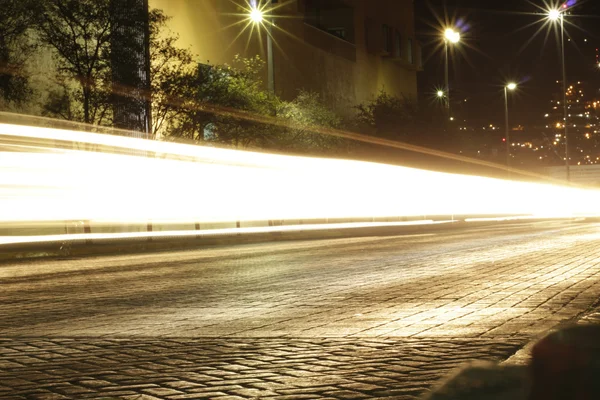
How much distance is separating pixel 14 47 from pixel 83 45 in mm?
2996

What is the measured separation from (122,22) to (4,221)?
12.3m

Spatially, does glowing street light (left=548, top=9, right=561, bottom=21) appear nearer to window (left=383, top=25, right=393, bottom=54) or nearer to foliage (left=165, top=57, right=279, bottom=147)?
window (left=383, top=25, right=393, bottom=54)

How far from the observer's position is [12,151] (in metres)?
18.9

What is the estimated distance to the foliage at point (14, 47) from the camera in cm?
2673

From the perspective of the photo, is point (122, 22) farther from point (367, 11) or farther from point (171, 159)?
point (367, 11)

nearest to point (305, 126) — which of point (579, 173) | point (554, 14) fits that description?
point (554, 14)

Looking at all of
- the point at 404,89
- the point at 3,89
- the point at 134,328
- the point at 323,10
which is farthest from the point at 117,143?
the point at 404,89

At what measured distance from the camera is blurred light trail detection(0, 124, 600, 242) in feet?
63.5

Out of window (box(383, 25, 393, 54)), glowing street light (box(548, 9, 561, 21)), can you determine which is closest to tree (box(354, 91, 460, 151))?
glowing street light (box(548, 9, 561, 21))

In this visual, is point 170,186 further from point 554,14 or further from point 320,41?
point 554,14

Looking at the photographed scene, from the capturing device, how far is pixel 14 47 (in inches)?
1114

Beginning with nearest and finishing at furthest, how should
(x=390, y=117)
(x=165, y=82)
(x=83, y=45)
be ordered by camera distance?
(x=83, y=45)
(x=165, y=82)
(x=390, y=117)

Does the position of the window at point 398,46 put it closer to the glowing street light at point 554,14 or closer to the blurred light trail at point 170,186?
the glowing street light at point 554,14

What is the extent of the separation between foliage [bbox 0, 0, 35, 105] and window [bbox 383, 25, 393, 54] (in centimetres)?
4629
